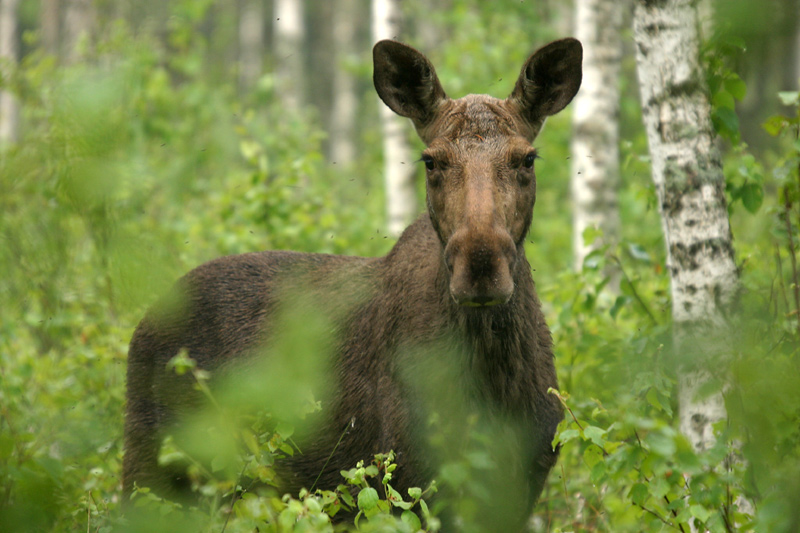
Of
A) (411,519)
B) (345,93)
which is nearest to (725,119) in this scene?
(411,519)

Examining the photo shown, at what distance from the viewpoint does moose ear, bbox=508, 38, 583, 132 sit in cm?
462

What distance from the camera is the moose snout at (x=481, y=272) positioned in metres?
3.58

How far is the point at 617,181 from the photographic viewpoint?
27.6 ft

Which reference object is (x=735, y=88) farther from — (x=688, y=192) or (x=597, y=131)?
(x=597, y=131)

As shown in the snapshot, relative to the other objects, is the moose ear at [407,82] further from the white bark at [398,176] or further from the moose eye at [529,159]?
the white bark at [398,176]

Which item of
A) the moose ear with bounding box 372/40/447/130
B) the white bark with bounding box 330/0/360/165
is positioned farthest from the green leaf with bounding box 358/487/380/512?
the white bark with bounding box 330/0/360/165

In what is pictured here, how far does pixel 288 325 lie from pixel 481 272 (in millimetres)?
1359

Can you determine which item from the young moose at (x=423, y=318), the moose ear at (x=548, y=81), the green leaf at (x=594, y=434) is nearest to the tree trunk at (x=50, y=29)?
the young moose at (x=423, y=318)

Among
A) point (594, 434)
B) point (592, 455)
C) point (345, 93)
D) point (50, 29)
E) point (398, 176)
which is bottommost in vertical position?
point (592, 455)

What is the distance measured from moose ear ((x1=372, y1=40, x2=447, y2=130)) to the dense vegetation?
4.66ft

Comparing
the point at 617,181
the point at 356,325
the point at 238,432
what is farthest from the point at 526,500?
the point at 617,181

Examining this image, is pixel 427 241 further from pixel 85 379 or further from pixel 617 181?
pixel 617 181

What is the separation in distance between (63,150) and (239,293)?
320 cm

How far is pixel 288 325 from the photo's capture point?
14.6 feet
